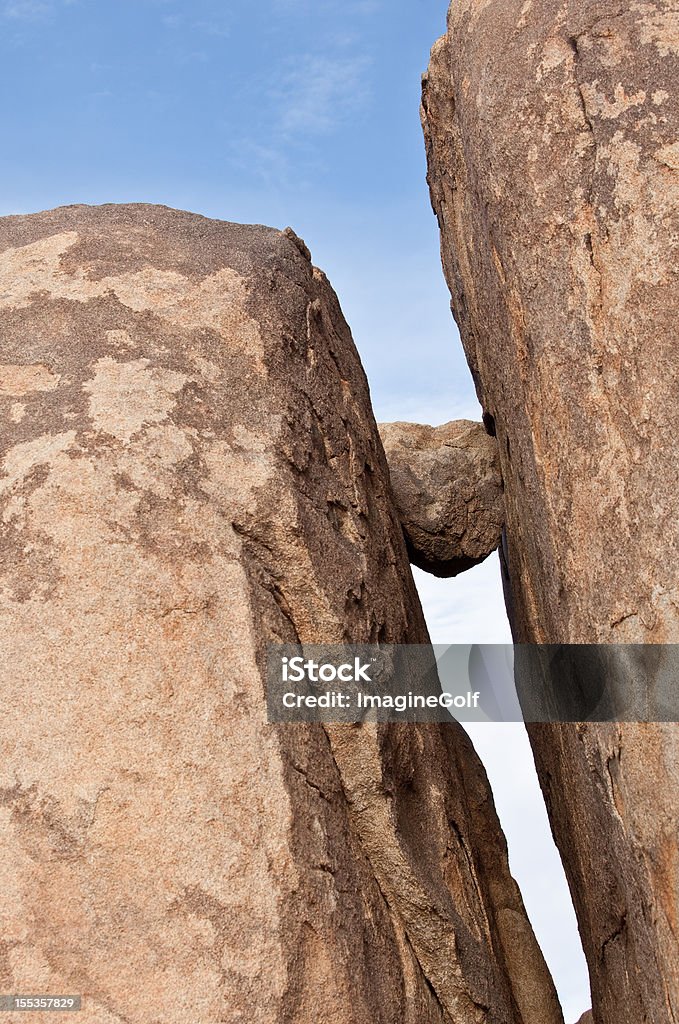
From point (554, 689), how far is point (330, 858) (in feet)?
5.08

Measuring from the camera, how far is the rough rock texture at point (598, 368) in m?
3.85

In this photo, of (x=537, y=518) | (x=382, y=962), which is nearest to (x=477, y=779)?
(x=537, y=518)

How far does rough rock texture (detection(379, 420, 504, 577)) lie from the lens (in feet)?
17.2

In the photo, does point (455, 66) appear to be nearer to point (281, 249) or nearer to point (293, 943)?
point (281, 249)

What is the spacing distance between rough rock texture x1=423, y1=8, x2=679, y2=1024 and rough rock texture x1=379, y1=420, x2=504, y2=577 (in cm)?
46

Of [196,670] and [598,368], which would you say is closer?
[196,670]

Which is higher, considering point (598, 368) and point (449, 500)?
point (449, 500)

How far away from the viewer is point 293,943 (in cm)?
320

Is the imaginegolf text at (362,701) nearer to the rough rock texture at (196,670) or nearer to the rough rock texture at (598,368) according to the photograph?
the rough rock texture at (196,670)

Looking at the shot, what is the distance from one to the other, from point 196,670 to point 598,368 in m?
1.73

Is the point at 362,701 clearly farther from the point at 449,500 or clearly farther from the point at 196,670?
the point at 449,500

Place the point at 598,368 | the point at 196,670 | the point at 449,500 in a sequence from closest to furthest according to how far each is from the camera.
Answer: the point at 196,670 → the point at 598,368 → the point at 449,500

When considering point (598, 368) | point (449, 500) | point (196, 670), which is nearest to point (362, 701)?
point (196, 670)

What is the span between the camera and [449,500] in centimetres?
527
